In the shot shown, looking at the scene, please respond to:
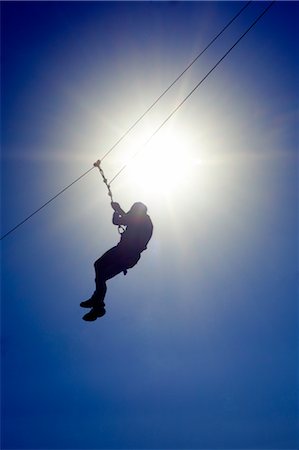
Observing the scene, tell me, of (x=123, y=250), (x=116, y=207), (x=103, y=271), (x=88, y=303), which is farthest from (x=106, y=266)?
(x=116, y=207)

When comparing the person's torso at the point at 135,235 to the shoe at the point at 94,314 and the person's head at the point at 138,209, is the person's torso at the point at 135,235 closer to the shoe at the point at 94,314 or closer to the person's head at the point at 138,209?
the person's head at the point at 138,209

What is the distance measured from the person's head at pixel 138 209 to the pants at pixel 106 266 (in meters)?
0.73

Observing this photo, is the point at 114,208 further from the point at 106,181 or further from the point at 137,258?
the point at 137,258

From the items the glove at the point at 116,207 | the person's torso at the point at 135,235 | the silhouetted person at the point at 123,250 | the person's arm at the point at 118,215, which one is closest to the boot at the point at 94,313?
the silhouetted person at the point at 123,250

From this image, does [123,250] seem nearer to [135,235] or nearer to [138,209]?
[135,235]

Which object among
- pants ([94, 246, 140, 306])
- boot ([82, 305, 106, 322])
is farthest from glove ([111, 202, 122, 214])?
boot ([82, 305, 106, 322])

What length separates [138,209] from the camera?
241 inches

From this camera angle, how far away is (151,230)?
6207mm

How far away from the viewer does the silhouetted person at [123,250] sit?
5.91 m

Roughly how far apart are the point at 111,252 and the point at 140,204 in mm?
1093

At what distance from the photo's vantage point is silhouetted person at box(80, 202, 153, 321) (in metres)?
5.91

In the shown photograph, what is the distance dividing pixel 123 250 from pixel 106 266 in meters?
0.44

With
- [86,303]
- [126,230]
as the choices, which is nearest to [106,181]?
[126,230]

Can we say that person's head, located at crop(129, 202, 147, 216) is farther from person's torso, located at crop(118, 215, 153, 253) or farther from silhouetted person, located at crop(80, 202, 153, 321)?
person's torso, located at crop(118, 215, 153, 253)
